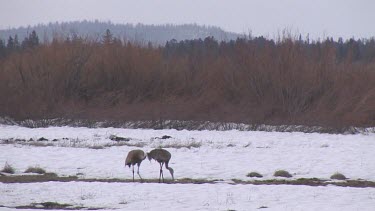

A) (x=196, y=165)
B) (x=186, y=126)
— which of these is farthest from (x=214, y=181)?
(x=186, y=126)

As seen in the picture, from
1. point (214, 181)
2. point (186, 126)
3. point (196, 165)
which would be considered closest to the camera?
point (214, 181)

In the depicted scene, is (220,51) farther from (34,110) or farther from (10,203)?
(10,203)

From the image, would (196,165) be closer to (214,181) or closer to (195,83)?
(214,181)

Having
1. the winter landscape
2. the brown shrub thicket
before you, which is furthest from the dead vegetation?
the brown shrub thicket

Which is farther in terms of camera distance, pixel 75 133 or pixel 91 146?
pixel 75 133

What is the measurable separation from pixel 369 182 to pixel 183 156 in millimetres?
6992

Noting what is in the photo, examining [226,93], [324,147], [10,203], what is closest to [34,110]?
[226,93]

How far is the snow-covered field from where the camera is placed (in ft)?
39.7

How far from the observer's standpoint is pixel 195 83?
3866 centimetres

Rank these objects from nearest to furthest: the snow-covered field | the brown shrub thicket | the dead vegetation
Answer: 1. the snow-covered field
2. the dead vegetation
3. the brown shrub thicket

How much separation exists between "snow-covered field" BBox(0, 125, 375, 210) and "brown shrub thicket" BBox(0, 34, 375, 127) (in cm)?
342

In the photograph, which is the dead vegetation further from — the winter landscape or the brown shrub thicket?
the brown shrub thicket

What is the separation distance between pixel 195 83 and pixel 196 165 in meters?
20.9

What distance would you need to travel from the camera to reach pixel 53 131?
29938 millimetres
